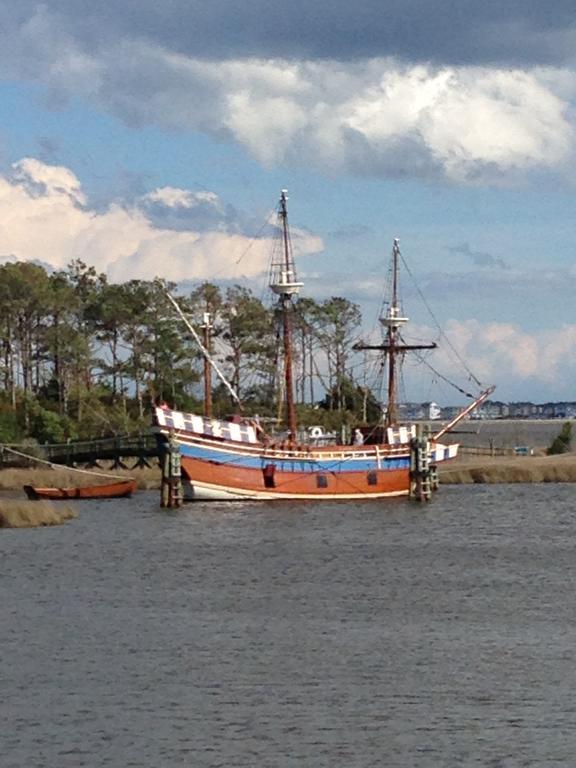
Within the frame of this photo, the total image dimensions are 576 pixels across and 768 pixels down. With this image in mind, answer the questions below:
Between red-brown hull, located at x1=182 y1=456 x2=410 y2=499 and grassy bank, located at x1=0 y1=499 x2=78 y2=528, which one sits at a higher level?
red-brown hull, located at x1=182 y1=456 x2=410 y2=499

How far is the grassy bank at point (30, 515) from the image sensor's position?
2842 inches

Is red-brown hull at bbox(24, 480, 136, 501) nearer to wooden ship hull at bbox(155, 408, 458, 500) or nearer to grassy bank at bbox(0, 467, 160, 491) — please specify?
grassy bank at bbox(0, 467, 160, 491)

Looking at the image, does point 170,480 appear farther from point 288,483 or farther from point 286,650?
point 286,650

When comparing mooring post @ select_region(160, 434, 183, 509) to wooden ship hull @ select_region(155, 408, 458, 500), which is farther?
wooden ship hull @ select_region(155, 408, 458, 500)

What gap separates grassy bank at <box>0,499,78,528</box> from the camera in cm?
7219

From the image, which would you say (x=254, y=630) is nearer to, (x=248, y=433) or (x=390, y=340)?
(x=248, y=433)

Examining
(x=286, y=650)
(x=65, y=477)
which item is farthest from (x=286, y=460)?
(x=286, y=650)

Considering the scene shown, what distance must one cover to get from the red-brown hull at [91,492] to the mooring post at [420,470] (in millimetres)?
15725

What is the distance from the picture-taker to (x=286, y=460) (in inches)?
3686

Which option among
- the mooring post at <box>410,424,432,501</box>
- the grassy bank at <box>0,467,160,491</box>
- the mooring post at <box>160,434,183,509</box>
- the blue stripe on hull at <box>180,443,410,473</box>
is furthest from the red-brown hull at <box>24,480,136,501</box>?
the mooring post at <box>410,424,432,501</box>

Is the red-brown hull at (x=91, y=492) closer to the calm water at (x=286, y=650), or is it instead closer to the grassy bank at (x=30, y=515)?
the grassy bank at (x=30, y=515)

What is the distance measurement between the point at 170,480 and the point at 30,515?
1369 centimetres

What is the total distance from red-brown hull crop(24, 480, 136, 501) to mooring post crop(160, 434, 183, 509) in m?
7.51

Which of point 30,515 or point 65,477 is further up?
point 65,477
